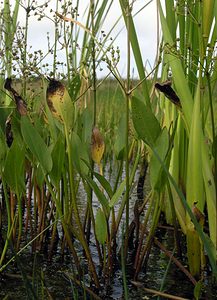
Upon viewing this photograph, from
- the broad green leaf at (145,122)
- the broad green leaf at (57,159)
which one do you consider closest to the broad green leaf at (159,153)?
the broad green leaf at (145,122)

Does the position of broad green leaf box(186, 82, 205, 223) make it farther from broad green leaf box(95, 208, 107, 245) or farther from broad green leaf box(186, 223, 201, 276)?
broad green leaf box(95, 208, 107, 245)

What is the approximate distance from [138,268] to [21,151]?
383 mm

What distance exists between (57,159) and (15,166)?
100mm

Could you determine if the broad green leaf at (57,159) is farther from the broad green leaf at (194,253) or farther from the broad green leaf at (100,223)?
the broad green leaf at (194,253)

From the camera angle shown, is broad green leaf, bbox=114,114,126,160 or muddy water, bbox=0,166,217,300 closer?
muddy water, bbox=0,166,217,300

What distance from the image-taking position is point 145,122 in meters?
1.22

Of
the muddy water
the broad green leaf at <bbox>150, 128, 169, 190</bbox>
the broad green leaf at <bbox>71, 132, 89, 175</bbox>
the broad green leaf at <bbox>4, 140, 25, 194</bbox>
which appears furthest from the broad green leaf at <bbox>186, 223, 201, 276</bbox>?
the broad green leaf at <bbox>4, 140, 25, 194</bbox>

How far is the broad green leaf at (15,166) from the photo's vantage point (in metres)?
1.26

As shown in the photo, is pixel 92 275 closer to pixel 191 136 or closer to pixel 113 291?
pixel 113 291

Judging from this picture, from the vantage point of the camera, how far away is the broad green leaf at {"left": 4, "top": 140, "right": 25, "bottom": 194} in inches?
49.8

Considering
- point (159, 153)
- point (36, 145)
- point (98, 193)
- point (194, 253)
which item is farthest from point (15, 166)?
point (194, 253)

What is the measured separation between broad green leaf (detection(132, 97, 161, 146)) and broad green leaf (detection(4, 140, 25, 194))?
276mm

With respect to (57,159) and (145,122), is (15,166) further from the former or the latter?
(145,122)

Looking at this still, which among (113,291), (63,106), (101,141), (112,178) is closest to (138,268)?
(113,291)
